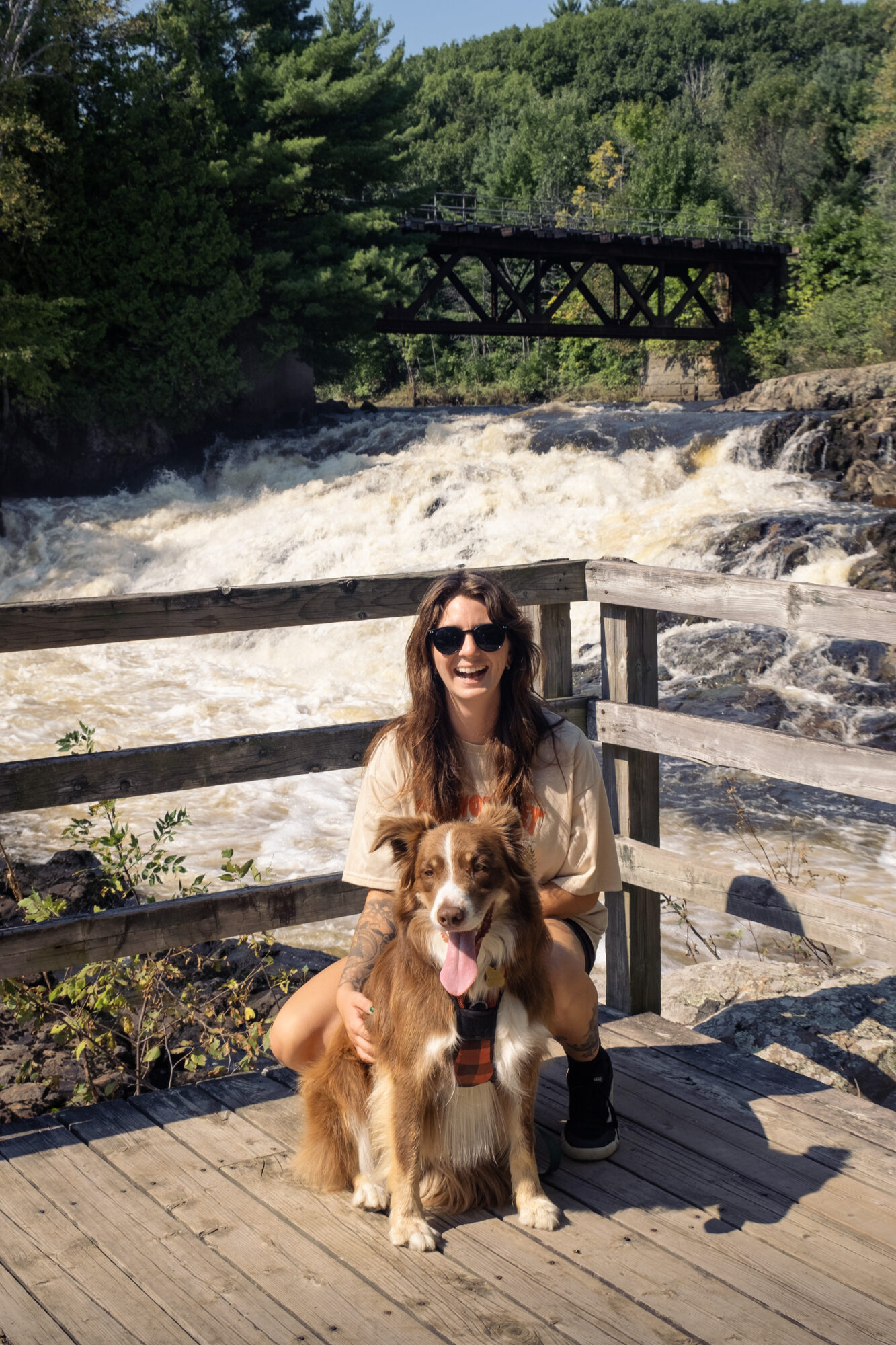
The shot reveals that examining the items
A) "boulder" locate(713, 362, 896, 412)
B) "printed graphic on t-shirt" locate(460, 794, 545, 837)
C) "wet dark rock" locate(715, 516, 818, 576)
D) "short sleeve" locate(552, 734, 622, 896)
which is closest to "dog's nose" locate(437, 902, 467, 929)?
"printed graphic on t-shirt" locate(460, 794, 545, 837)

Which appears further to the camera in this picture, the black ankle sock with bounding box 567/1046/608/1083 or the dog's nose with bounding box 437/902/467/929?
the black ankle sock with bounding box 567/1046/608/1083

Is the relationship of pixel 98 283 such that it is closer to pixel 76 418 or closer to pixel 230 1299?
pixel 76 418

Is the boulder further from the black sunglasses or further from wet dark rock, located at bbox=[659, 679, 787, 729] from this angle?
the black sunglasses

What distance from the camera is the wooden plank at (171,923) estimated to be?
9.14 feet

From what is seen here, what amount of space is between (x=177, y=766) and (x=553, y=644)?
1.20 m

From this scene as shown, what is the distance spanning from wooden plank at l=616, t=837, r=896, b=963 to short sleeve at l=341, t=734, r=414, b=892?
3.29 feet

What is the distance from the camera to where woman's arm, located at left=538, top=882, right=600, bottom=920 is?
2.55 metres

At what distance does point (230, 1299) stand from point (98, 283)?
24779mm

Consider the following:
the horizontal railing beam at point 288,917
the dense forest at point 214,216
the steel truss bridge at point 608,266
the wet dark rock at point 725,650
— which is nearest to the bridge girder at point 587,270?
the steel truss bridge at point 608,266

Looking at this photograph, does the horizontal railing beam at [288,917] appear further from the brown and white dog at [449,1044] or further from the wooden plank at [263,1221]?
the brown and white dog at [449,1044]

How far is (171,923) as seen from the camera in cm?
294

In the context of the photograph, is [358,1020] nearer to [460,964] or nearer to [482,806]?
[460,964]

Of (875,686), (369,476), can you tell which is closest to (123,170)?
(369,476)

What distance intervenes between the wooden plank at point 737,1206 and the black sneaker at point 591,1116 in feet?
0.13
